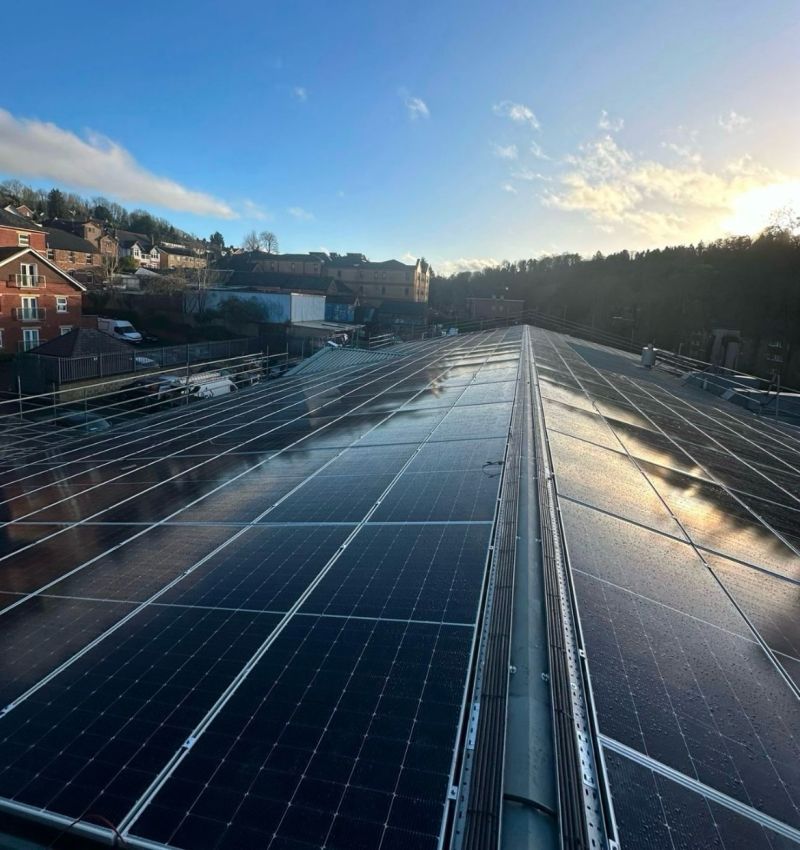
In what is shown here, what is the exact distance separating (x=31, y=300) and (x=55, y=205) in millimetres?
84727

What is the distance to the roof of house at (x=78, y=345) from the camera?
3130 cm

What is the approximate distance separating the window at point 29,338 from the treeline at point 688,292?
197ft

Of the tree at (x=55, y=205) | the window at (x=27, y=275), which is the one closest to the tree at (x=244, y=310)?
the window at (x=27, y=275)

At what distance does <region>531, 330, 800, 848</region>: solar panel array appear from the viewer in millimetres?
3084

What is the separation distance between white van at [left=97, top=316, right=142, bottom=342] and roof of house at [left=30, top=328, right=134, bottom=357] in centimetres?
1975

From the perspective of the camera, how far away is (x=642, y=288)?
65.3 meters

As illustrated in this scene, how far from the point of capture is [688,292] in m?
56.0

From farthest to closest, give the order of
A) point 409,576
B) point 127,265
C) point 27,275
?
point 127,265, point 27,275, point 409,576

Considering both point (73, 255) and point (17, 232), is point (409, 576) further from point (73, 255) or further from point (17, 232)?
point (73, 255)

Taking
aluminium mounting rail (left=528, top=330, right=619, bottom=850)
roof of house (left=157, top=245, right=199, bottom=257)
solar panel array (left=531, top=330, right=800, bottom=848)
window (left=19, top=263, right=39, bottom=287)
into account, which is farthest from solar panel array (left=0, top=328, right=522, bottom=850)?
roof of house (left=157, top=245, right=199, bottom=257)

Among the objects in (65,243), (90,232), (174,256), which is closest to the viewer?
(65,243)

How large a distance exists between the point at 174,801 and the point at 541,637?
2.88 m

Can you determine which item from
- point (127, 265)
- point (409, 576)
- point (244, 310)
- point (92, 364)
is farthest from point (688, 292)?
point (127, 265)

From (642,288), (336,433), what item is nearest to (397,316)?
(642,288)
